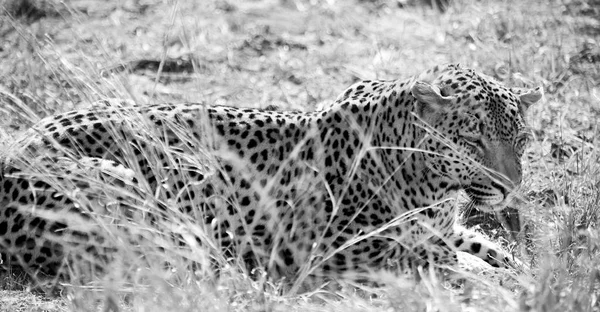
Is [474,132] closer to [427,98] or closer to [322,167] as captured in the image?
[427,98]

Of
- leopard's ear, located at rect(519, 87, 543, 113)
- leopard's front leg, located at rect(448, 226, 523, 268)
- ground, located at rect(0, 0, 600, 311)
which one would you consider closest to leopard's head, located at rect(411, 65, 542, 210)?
leopard's ear, located at rect(519, 87, 543, 113)

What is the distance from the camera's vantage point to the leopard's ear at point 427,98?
21.4ft

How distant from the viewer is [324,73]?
418 inches

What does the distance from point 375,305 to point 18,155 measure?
8.19 feet

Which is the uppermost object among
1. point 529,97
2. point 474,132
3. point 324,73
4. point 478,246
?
point 529,97

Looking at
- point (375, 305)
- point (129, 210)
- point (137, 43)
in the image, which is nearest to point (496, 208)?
point (375, 305)

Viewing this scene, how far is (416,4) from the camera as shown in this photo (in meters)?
12.9

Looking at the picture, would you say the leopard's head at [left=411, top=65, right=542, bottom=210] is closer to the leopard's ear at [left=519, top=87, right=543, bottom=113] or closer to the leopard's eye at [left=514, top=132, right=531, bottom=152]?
the leopard's eye at [left=514, top=132, right=531, bottom=152]

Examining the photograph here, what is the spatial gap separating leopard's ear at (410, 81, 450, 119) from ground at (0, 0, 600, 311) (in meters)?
0.84

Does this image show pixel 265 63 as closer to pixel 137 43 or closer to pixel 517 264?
pixel 137 43

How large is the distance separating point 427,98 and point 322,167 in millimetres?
885

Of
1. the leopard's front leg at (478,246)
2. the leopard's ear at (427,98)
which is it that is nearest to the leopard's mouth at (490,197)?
the leopard's front leg at (478,246)

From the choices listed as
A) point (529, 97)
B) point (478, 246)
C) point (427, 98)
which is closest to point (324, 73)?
point (478, 246)

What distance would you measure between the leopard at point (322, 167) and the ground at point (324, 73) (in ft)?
0.87
